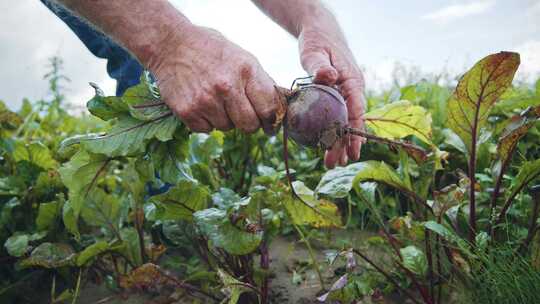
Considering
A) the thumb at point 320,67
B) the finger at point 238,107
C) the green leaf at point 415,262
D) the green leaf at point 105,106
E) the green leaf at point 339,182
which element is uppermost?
→ the thumb at point 320,67

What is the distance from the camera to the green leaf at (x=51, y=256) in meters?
1.67

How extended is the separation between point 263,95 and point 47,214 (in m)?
1.17

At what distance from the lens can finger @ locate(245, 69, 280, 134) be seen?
4.16ft

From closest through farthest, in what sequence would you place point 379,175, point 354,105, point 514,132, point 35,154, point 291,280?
point 514,132 → point 379,175 → point 354,105 → point 291,280 → point 35,154

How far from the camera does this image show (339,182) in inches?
56.4

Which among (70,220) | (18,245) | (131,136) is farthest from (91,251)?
(131,136)

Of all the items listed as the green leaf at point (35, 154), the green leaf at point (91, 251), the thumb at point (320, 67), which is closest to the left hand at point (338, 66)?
the thumb at point (320, 67)

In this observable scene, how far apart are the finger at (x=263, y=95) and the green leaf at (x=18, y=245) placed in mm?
1116

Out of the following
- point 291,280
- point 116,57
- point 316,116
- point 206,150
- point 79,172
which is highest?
point 316,116

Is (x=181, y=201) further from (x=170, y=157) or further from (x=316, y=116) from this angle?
(x=316, y=116)

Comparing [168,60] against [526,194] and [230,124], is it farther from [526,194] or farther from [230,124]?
[526,194]

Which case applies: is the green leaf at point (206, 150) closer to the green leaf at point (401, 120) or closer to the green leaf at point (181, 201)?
the green leaf at point (181, 201)

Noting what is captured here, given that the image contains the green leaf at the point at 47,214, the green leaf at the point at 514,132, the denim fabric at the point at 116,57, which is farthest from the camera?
the denim fabric at the point at 116,57

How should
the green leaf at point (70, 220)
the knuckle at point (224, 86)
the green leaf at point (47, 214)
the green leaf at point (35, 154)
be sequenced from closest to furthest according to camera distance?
the knuckle at point (224, 86)
the green leaf at point (70, 220)
the green leaf at point (47, 214)
the green leaf at point (35, 154)
